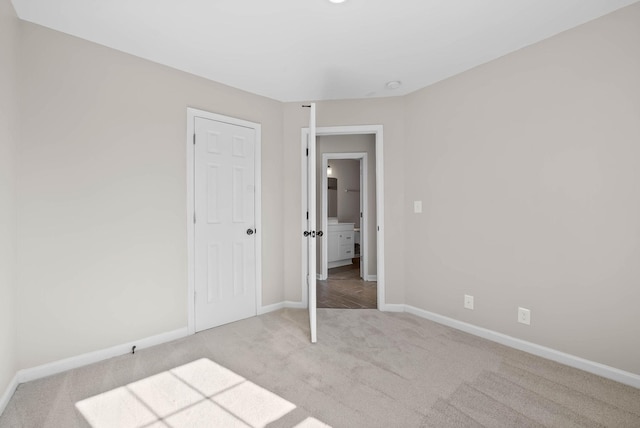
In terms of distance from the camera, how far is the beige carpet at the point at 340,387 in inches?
61.6

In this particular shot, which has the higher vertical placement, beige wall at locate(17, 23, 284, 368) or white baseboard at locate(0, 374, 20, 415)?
beige wall at locate(17, 23, 284, 368)

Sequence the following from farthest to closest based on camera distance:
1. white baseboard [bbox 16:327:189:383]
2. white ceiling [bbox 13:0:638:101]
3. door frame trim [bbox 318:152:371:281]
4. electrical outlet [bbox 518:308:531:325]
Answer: door frame trim [bbox 318:152:371:281] → electrical outlet [bbox 518:308:531:325] → white baseboard [bbox 16:327:189:383] → white ceiling [bbox 13:0:638:101]

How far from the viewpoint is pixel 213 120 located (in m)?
2.86

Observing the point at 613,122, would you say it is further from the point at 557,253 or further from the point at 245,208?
the point at 245,208

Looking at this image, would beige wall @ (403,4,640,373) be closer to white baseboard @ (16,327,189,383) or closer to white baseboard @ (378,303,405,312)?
white baseboard @ (378,303,405,312)

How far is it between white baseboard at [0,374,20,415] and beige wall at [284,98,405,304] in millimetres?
2279

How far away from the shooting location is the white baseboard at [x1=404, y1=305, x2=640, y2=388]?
1.87 m

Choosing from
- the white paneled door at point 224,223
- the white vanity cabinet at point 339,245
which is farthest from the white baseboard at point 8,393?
the white vanity cabinet at point 339,245

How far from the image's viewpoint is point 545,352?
2.19 metres

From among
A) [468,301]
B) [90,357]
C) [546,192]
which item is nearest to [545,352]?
[468,301]

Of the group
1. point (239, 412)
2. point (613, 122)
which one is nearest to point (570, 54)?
point (613, 122)

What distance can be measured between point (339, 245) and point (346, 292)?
5.91ft

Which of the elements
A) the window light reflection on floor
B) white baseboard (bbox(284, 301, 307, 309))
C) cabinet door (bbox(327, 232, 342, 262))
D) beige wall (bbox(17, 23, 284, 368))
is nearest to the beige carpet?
the window light reflection on floor

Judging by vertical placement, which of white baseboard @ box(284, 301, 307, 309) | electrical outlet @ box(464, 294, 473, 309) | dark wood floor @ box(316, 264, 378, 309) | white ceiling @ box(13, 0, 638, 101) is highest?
white ceiling @ box(13, 0, 638, 101)
